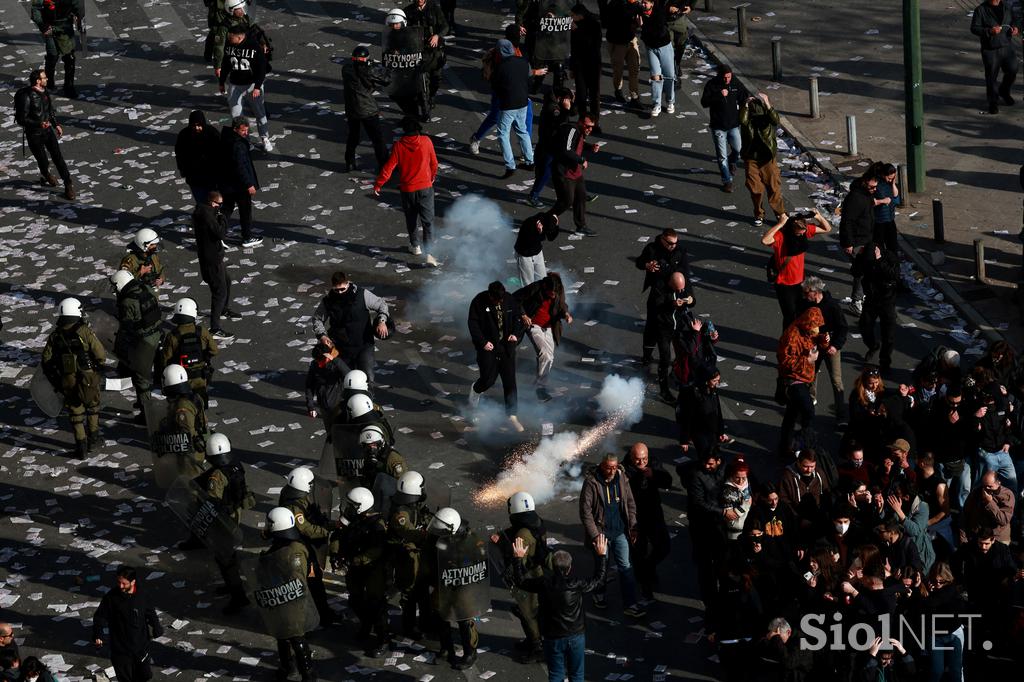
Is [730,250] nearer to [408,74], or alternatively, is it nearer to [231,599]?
[408,74]

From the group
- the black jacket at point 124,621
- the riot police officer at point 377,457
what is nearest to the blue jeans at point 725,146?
the riot police officer at point 377,457

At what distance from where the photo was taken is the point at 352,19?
1172 inches

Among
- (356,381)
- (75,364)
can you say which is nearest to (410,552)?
(356,381)

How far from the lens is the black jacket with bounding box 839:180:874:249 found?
66.0ft

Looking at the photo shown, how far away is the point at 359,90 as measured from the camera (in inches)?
930

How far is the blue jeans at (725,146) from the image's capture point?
2297 cm

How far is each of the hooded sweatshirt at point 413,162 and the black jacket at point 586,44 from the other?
4.14 metres

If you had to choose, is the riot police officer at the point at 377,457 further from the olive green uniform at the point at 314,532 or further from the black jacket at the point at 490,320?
the black jacket at the point at 490,320

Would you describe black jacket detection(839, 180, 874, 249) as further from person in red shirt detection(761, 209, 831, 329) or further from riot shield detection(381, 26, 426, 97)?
riot shield detection(381, 26, 426, 97)

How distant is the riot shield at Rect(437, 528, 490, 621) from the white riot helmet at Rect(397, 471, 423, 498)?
0.66 meters

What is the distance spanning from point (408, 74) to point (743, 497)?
37.5 ft

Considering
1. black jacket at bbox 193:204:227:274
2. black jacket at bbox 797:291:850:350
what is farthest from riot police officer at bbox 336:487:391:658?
black jacket at bbox 193:204:227:274

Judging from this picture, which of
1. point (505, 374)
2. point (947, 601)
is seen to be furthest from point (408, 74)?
point (947, 601)

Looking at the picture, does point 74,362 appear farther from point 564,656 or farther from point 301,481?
point 564,656
